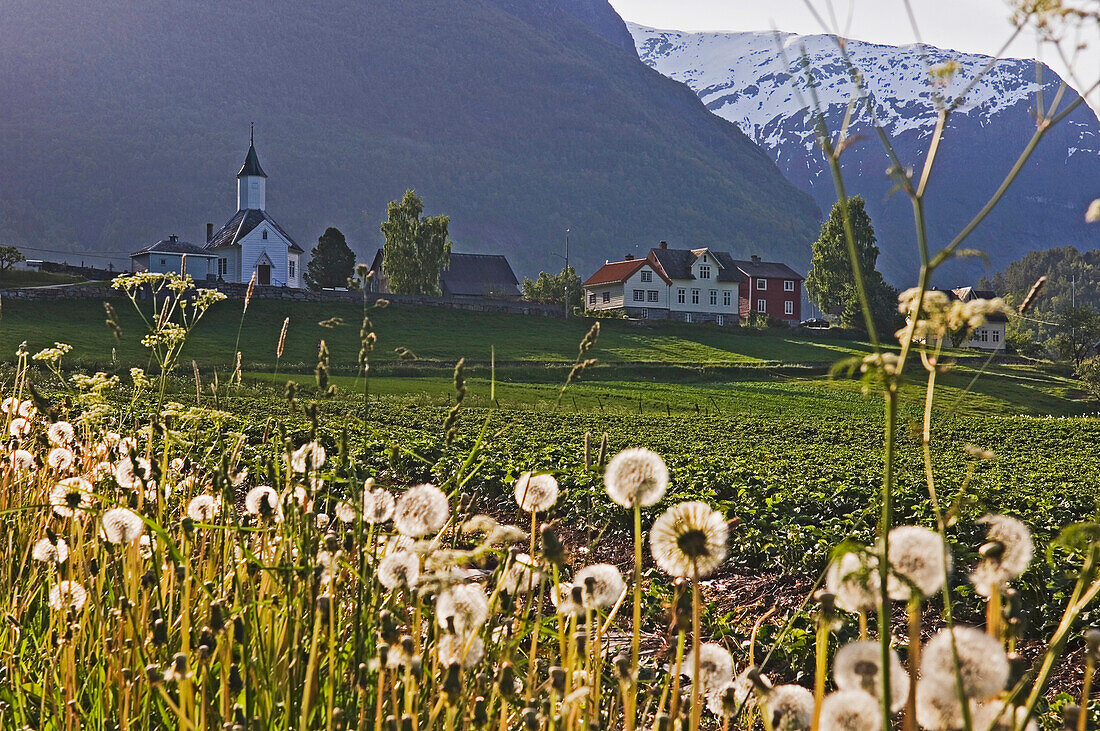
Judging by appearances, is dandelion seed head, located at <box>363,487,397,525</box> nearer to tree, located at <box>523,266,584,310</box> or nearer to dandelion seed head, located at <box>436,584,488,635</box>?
dandelion seed head, located at <box>436,584,488,635</box>

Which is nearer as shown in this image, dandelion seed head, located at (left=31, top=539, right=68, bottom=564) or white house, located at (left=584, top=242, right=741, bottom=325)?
dandelion seed head, located at (left=31, top=539, right=68, bottom=564)

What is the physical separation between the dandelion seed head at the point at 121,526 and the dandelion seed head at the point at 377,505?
60 centimetres

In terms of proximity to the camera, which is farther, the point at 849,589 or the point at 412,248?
the point at 412,248

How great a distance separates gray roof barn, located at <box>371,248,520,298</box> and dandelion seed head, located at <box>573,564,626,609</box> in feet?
283

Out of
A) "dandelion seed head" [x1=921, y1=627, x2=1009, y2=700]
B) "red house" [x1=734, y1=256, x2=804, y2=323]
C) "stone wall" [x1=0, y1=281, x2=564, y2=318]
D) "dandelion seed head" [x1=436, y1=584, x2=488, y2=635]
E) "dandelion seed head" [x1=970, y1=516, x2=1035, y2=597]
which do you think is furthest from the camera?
"red house" [x1=734, y1=256, x2=804, y2=323]

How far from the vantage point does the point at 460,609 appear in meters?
1.73

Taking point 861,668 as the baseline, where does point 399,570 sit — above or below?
below

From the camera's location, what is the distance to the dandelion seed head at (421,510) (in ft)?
6.04

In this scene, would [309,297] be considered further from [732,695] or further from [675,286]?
[732,695]

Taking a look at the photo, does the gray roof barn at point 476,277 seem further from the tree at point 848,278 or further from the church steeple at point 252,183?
the tree at point 848,278

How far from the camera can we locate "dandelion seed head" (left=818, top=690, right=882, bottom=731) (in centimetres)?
106

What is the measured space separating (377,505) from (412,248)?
6184 centimetres

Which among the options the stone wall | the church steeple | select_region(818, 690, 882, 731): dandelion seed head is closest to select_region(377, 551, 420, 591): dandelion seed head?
select_region(818, 690, 882, 731): dandelion seed head

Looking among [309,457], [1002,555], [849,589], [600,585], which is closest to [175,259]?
[309,457]
